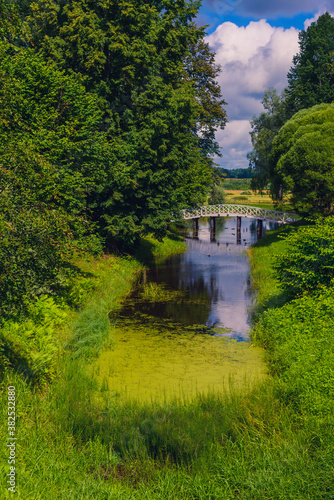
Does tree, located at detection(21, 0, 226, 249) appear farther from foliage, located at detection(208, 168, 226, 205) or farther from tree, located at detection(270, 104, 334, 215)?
foliage, located at detection(208, 168, 226, 205)

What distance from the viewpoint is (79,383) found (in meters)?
9.50

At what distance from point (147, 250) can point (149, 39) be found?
13.2 meters

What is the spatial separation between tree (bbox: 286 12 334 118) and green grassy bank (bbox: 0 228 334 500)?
38421 mm

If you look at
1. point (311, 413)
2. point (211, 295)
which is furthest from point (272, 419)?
point (211, 295)

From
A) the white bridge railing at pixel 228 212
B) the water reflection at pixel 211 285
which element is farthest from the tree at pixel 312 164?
the white bridge railing at pixel 228 212

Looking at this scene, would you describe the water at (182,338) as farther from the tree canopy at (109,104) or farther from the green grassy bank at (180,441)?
the tree canopy at (109,104)

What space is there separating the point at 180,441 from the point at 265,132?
54.1 m

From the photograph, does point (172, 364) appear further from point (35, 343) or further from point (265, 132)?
point (265, 132)

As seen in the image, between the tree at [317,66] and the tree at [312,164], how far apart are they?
13151 millimetres

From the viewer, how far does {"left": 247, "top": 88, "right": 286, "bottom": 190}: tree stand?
55.9m

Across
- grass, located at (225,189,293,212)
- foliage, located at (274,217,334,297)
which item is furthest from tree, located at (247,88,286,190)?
foliage, located at (274,217,334,297)

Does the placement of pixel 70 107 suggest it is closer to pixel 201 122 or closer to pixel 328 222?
pixel 328 222

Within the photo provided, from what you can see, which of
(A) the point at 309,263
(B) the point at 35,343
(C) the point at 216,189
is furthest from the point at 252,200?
(B) the point at 35,343

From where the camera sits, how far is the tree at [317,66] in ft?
139
